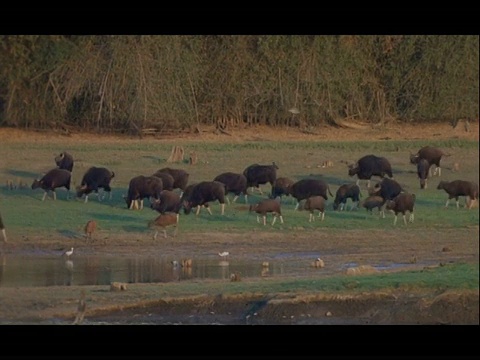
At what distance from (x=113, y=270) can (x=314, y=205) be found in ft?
6.31

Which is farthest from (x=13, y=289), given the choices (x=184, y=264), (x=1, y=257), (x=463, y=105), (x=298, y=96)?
(x=463, y=105)

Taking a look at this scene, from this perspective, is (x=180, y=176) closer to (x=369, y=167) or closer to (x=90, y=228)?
(x=90, y=228)

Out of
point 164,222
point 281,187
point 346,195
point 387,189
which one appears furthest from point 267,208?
point 387,189

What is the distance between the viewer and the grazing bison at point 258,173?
13.8 metres

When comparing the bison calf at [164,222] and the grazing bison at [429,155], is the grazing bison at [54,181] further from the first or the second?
the grazing bison at [429,155]

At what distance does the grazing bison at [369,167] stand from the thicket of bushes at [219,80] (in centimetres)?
36

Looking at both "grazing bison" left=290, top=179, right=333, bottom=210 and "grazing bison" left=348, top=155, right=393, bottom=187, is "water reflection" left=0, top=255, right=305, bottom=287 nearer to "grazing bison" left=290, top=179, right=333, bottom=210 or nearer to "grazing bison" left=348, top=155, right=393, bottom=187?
"grazing bison" left=290, top=179, right=333, bottom=210

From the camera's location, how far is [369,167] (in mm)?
13578

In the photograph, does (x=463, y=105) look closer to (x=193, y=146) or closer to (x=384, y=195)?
(x=384, y=195)

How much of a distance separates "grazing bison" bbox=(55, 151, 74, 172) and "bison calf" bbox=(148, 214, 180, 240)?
909 millimetres

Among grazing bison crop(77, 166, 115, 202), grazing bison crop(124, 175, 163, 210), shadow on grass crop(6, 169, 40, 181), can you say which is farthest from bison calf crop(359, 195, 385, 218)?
shadow on grass crop(6, 169, 40, 181)

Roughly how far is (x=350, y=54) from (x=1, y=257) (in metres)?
3.68

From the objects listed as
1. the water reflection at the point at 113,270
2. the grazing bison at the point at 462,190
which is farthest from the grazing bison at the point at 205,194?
the grazing bison at the point at 462,190

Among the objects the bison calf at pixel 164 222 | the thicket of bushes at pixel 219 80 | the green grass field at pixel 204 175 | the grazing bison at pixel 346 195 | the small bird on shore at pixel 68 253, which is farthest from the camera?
the small bird on shore at pixel 68 253
